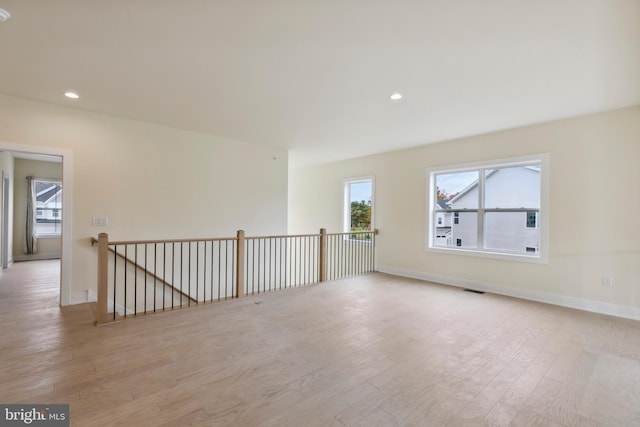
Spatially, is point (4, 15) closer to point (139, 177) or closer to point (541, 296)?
point (139, 177)

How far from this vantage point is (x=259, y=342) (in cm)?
284

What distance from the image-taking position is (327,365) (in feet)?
7.97

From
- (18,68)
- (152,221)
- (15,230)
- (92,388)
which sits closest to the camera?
(92,388)

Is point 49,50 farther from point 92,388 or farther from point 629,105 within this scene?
point 629,105

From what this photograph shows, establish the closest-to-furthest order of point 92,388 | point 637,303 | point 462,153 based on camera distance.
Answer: point 92,388 → point 637,303 → point 462,153

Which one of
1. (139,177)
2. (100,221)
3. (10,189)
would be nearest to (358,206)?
(139,177)

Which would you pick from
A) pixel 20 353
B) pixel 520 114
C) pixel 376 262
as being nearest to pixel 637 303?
pixel 520 114

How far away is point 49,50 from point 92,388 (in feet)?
9.15

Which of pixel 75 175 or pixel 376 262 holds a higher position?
pixel 75 175

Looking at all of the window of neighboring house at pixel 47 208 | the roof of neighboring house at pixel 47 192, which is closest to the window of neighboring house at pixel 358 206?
the window of neighboring house at pixel 47 208

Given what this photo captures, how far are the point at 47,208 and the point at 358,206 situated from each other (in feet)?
28.0

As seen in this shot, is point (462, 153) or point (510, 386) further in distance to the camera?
point (462, 153)

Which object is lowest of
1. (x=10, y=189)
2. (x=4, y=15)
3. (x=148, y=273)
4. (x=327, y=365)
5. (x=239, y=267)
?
(x=327, y=365)

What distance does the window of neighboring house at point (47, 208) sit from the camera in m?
7.73
